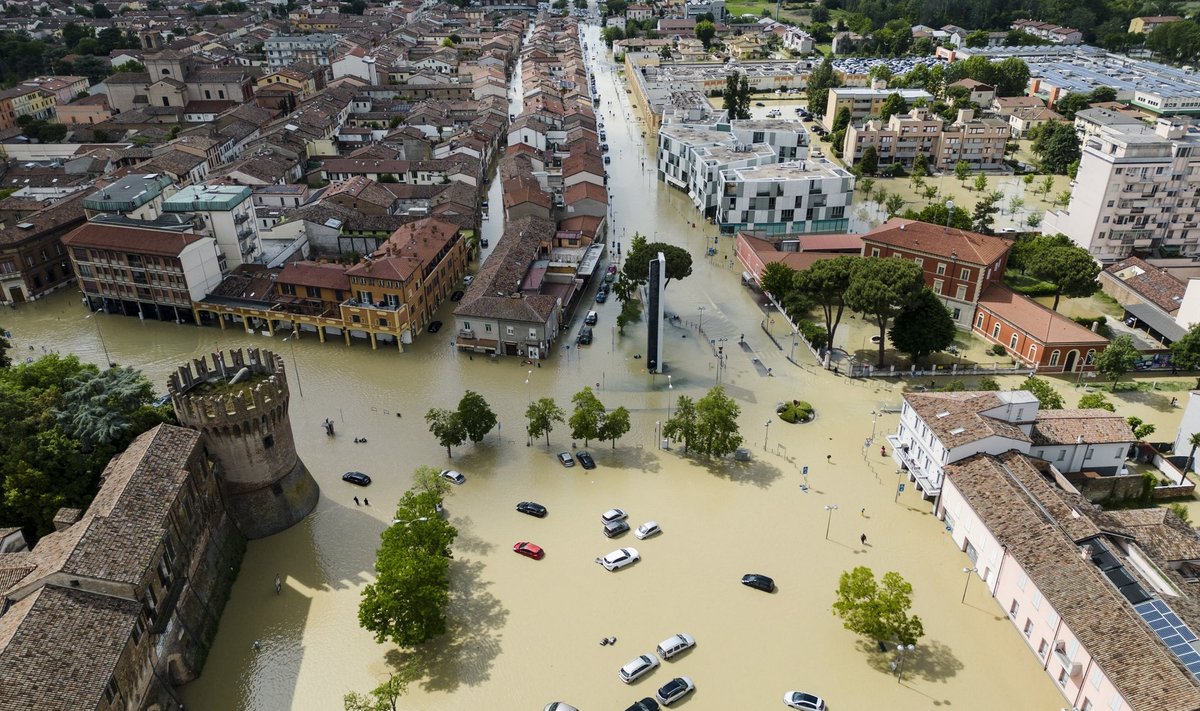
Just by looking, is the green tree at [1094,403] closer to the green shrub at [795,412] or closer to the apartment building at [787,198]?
the green shrub at [795,412]

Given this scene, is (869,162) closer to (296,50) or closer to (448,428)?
(448,428)

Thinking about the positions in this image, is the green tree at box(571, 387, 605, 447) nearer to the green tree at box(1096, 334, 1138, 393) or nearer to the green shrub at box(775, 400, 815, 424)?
the green shrub at box(775, 400, 815, 424)

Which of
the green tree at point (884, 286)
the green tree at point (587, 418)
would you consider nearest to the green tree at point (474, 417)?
the green tree at point (587, 418)

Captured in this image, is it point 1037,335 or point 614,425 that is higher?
point 1037,335

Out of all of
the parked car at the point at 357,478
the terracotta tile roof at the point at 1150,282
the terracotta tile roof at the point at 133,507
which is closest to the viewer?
the terracotta tile roof at the point at 133,507

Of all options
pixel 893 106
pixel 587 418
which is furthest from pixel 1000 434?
pixel 893 106

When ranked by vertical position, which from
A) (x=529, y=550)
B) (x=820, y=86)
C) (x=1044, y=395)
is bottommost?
(x=529, y=550)
